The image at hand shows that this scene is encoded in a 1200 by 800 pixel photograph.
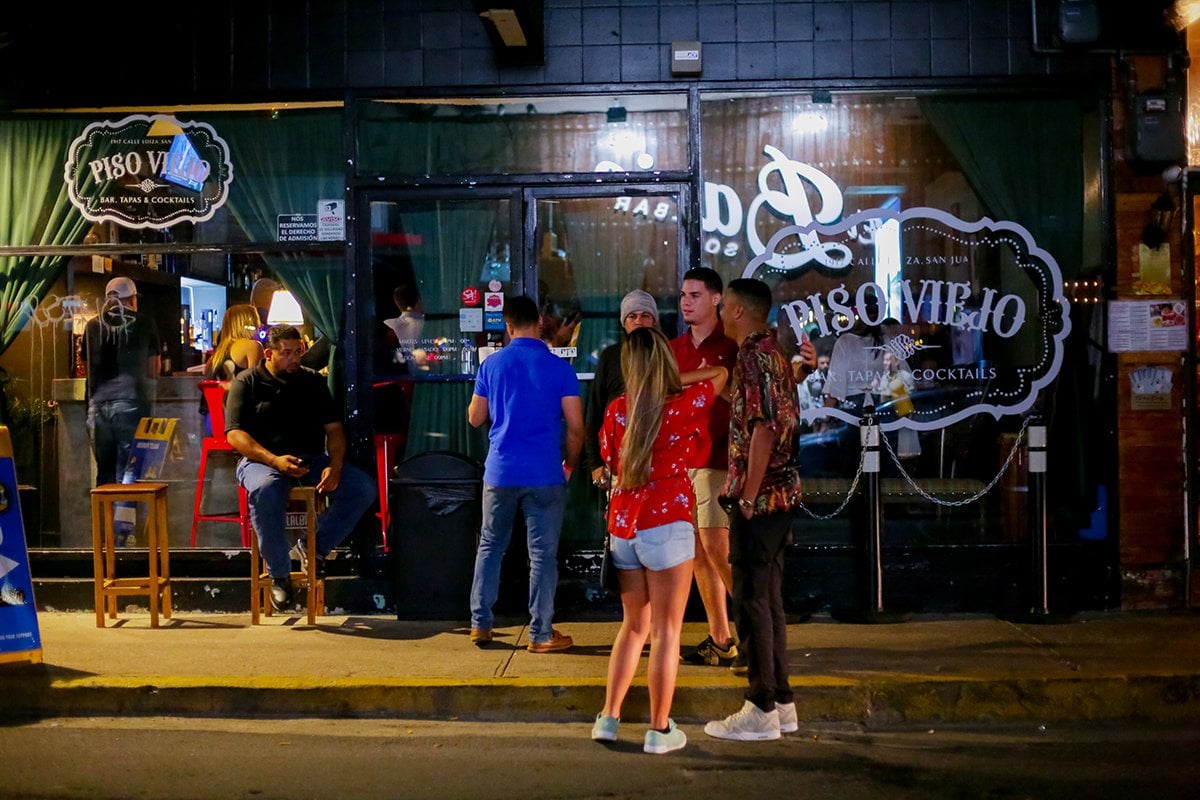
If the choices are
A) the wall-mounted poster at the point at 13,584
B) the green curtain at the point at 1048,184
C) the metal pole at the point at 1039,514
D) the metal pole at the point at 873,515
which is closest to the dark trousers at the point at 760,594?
the metal pole at the point at 873,515

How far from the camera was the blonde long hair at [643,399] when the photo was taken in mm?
5242

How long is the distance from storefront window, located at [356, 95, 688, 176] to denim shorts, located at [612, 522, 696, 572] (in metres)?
3.54

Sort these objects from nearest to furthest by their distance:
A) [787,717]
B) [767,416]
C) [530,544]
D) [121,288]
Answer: [767,416]
[787,717]
[530,544]
[121,288]

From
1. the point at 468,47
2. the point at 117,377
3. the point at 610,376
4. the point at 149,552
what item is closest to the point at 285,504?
the point at 149,552

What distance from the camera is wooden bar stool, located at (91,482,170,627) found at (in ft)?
24.9

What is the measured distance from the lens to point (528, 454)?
689 cm

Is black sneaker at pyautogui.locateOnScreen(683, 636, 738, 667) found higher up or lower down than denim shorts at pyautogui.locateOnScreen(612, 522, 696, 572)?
lower down

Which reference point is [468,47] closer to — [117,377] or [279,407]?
[279,407]

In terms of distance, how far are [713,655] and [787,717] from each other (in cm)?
85

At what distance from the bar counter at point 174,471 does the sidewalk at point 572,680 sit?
1441mm

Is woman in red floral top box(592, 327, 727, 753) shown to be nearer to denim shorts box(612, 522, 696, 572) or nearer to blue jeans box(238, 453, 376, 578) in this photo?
denim shorts box(612, 522, 696, 572)

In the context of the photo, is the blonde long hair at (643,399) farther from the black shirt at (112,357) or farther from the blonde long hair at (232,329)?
the black shirt at (112,357)

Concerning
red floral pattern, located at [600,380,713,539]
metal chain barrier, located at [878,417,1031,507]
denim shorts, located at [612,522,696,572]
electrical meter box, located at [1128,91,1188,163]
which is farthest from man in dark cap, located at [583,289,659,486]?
electrical meter box, located at [1128,91,1188,163]

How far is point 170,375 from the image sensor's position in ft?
28.1
